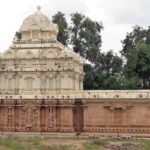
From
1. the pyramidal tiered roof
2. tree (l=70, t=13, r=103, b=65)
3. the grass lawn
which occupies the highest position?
tree (l=70, t=13, r=103, b=65)

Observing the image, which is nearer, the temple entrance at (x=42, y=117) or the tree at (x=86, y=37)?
the temple entrance at (x=42, y=117)

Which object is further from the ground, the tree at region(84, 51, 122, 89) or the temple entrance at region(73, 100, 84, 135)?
the tree at region(84, 51, 122, 89)

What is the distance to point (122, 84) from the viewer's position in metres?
55.0

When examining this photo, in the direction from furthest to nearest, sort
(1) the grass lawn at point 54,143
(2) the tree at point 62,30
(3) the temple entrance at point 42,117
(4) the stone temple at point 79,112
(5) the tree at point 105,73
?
1. (2) the tree at point 62,30
2. (5) the tree at point 105,73
3. (3) the temple entrance at point 42,117
4. (4) the stone temple at point 79,112
5. (1) the grass lawn at point 54,143

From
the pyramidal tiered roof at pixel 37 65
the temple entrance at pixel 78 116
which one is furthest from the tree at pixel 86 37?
the temple entrance at pixel 78 116

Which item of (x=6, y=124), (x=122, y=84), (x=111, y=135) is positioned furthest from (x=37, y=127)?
(x=122, y=84)

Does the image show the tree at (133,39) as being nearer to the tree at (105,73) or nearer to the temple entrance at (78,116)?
the tree at (105,73)

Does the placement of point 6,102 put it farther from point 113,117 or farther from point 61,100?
point 113,117

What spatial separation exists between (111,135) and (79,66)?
11.5 metres

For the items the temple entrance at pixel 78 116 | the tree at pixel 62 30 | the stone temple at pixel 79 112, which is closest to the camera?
the stone temple at pixel 79 112

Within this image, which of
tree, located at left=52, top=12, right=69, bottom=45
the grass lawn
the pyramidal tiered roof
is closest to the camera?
the grass lawn

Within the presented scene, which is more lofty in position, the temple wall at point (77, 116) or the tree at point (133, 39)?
the tree at point (133, 39)

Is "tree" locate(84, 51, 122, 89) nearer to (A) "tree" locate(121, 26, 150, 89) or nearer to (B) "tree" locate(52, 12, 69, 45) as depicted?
(A) "tree" locate(121, 26, 150, 89)

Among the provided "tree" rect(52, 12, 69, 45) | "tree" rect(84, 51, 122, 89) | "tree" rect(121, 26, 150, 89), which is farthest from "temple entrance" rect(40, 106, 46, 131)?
"tree" rect(52, 12, 69, 45)
